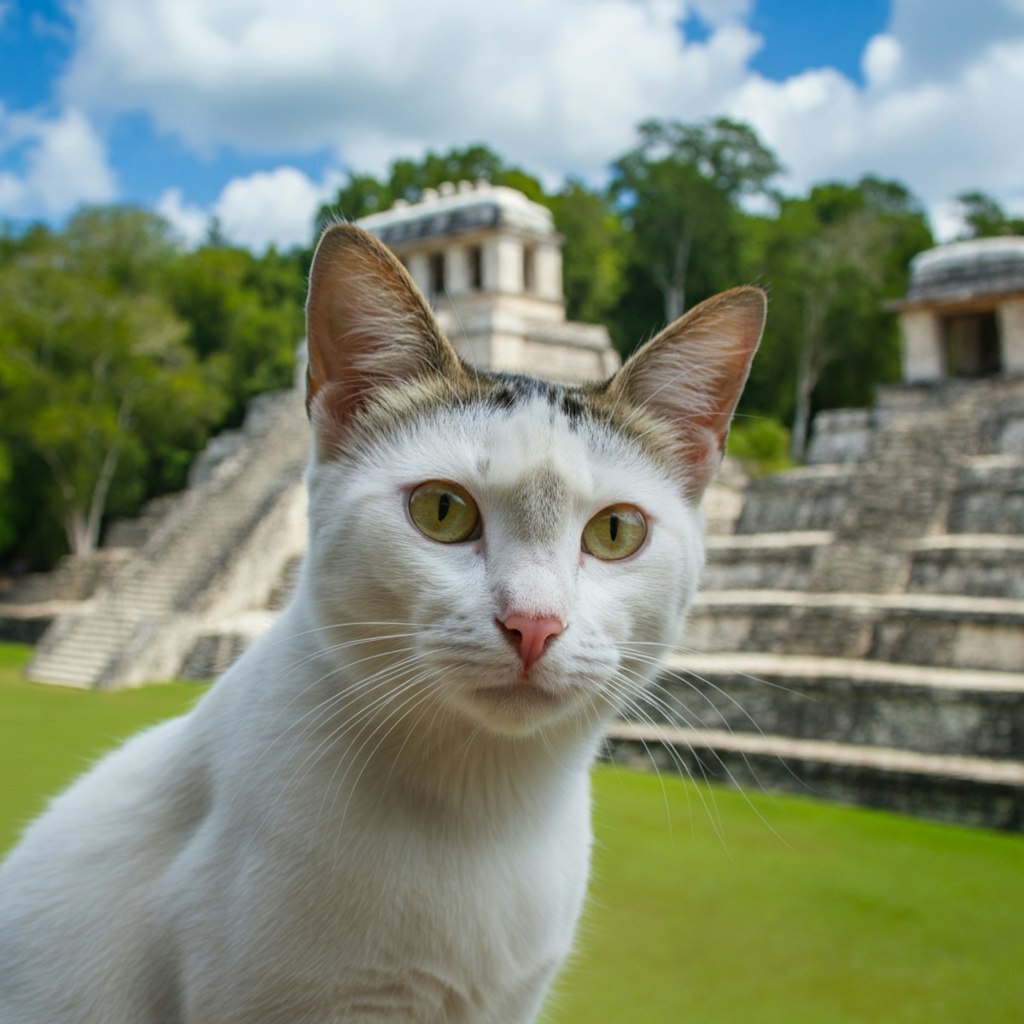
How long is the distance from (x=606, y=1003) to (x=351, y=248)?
265 centimetres

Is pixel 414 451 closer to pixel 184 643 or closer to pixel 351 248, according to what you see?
pixel 351 248

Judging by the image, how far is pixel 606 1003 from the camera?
11.0ft

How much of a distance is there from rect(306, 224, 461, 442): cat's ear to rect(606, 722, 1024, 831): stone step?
395 cm

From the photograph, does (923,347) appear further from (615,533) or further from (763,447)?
(615,533)

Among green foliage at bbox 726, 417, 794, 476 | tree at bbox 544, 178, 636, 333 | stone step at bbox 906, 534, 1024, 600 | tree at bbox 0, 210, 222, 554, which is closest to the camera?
stone step at bbox 906, 534, 1024, 600

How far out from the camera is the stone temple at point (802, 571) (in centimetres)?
650

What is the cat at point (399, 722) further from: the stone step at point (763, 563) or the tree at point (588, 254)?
the tree at point (588, 254)

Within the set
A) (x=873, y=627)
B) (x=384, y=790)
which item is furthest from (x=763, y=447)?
(x=384, y=790)

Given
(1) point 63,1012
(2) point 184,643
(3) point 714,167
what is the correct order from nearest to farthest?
(1) point 63,1012, (2) point 184,643, (3) point 714,167

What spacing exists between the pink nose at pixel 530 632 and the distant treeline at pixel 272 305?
16.5 metres

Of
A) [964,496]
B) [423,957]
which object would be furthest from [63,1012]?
[964,496]

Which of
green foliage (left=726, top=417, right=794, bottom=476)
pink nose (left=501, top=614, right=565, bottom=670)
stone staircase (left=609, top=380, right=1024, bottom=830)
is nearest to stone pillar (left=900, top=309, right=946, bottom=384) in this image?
green foliage (left=726, top=417, right=794, bottom=476)

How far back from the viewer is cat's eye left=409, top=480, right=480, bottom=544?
167 centimetres

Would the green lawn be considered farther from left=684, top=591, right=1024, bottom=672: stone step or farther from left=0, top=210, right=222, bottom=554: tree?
left=0, top=210, right=222, bottom=554: tree
